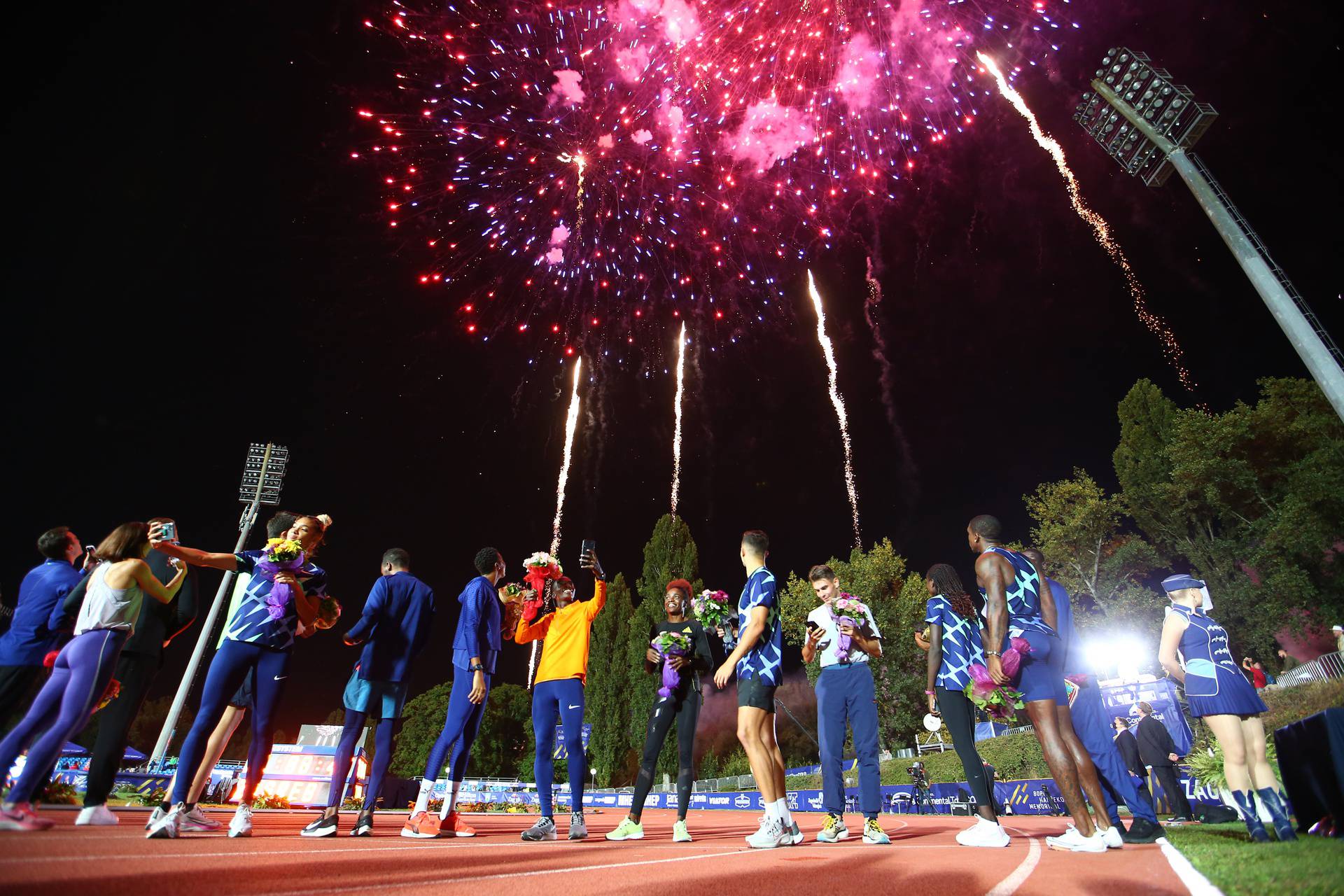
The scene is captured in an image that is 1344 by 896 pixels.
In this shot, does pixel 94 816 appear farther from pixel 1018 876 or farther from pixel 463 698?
pixel 1018 876

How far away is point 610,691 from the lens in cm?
3691

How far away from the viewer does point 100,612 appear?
3.41 metres

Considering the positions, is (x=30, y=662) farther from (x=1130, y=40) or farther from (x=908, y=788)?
(x=908, y=788)

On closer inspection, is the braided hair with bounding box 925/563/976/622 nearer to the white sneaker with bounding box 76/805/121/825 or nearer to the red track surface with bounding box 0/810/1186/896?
the red track surface with bounding box 0/810/1186/896

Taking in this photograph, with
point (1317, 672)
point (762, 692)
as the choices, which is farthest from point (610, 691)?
point (762, 692)

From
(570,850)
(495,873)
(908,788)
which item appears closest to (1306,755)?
(570,850)

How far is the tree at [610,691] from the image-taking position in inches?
1399

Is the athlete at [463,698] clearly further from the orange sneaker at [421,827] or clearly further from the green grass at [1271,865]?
the green grass at [1271,865]

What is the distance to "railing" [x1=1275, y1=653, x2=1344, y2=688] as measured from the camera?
20.0 m

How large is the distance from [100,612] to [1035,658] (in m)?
5.98

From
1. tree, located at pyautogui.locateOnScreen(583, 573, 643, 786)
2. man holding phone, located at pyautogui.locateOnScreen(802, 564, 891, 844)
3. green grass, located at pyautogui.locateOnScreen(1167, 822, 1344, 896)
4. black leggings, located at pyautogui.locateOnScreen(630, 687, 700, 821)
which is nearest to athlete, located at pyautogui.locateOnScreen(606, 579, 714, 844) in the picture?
black leggings, located at pyautogui.locateOnScreen(630, 687, 700, 821)

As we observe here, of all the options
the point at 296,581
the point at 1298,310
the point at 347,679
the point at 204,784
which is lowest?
the point at 204,784

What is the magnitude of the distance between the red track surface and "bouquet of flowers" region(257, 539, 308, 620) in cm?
139

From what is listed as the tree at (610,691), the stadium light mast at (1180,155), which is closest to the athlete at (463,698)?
the stadium light mast at (1180,155)
